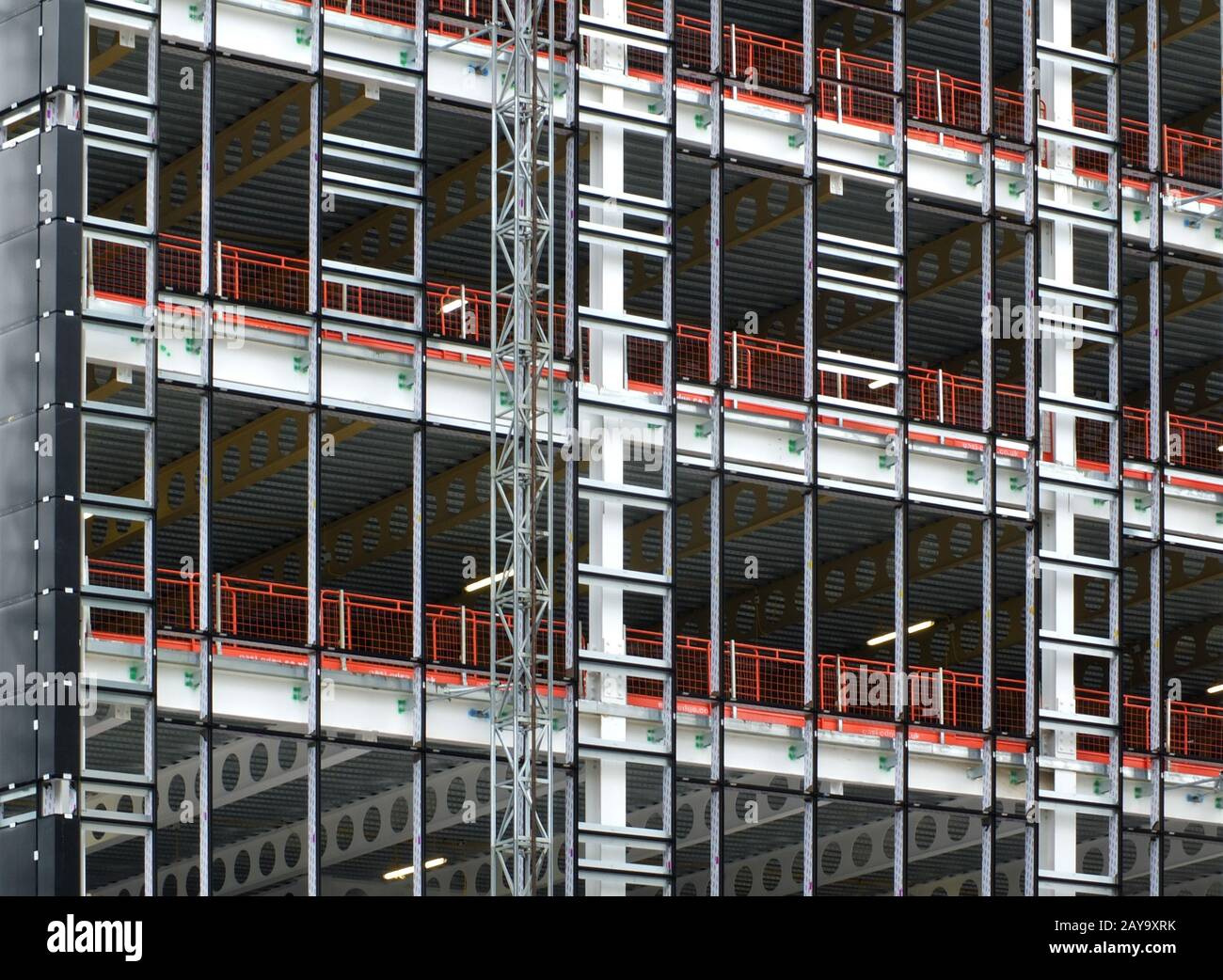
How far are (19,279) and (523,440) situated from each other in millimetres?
9126

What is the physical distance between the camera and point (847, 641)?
6400cm

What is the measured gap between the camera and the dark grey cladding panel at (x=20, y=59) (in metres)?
46.0

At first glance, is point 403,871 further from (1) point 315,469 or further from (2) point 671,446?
(1) point 315,469

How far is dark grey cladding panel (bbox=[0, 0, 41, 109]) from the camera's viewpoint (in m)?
46.0

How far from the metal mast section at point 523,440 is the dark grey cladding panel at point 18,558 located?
7583 millimetres

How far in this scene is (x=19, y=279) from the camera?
45.7 m

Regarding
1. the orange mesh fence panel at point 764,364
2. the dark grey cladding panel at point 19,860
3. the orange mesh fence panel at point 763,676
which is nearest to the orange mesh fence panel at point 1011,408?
the orange mesh fence panel at point 764,364

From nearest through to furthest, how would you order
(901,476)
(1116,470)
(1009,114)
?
(901,476)
(1116,470)
(1009,114)

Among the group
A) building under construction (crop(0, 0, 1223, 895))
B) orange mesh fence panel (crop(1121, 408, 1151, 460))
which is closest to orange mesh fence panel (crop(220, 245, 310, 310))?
building under construction (crop(0, 0, 1223, 895))

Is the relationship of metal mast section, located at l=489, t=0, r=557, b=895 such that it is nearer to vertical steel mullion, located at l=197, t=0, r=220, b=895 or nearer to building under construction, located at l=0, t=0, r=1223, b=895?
building under construction, located at l=0, t=0, r=1223, b=895

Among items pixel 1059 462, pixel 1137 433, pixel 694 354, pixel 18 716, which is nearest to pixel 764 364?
pixel 694 354
